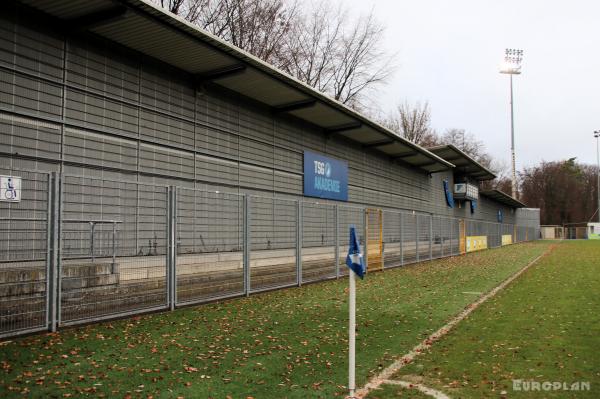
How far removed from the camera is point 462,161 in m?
45.7

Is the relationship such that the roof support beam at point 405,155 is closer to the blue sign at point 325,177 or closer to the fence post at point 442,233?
the fence post at point 442,233

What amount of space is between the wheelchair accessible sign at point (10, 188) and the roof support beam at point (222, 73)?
27.5ft

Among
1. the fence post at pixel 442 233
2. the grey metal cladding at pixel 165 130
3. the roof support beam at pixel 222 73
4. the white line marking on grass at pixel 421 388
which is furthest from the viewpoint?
the fence post at pixel 442 233

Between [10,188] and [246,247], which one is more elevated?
[10,188]

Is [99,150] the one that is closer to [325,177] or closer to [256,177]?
[256,177]

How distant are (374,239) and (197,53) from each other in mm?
9211

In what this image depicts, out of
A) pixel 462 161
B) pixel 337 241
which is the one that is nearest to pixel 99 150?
pixel 337 241

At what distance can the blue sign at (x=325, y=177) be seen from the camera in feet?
70.3

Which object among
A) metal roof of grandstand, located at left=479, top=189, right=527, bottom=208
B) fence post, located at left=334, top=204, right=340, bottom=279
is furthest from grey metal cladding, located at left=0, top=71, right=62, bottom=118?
metal roof of grandstand, located at left=479, top=189, right=527, bottom=208

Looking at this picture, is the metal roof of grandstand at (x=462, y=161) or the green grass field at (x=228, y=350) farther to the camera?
the metal roof of grandstand at (x=462, y=161)

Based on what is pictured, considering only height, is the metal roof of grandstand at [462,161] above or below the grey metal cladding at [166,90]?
above

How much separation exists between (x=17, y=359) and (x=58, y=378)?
1003mm

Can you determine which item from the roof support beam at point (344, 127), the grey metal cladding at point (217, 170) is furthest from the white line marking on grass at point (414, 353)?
the roof support beam at point (344, 127)

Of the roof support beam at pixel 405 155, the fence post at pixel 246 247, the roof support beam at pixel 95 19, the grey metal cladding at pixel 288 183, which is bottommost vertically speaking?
the fence post at pixel 246 247
